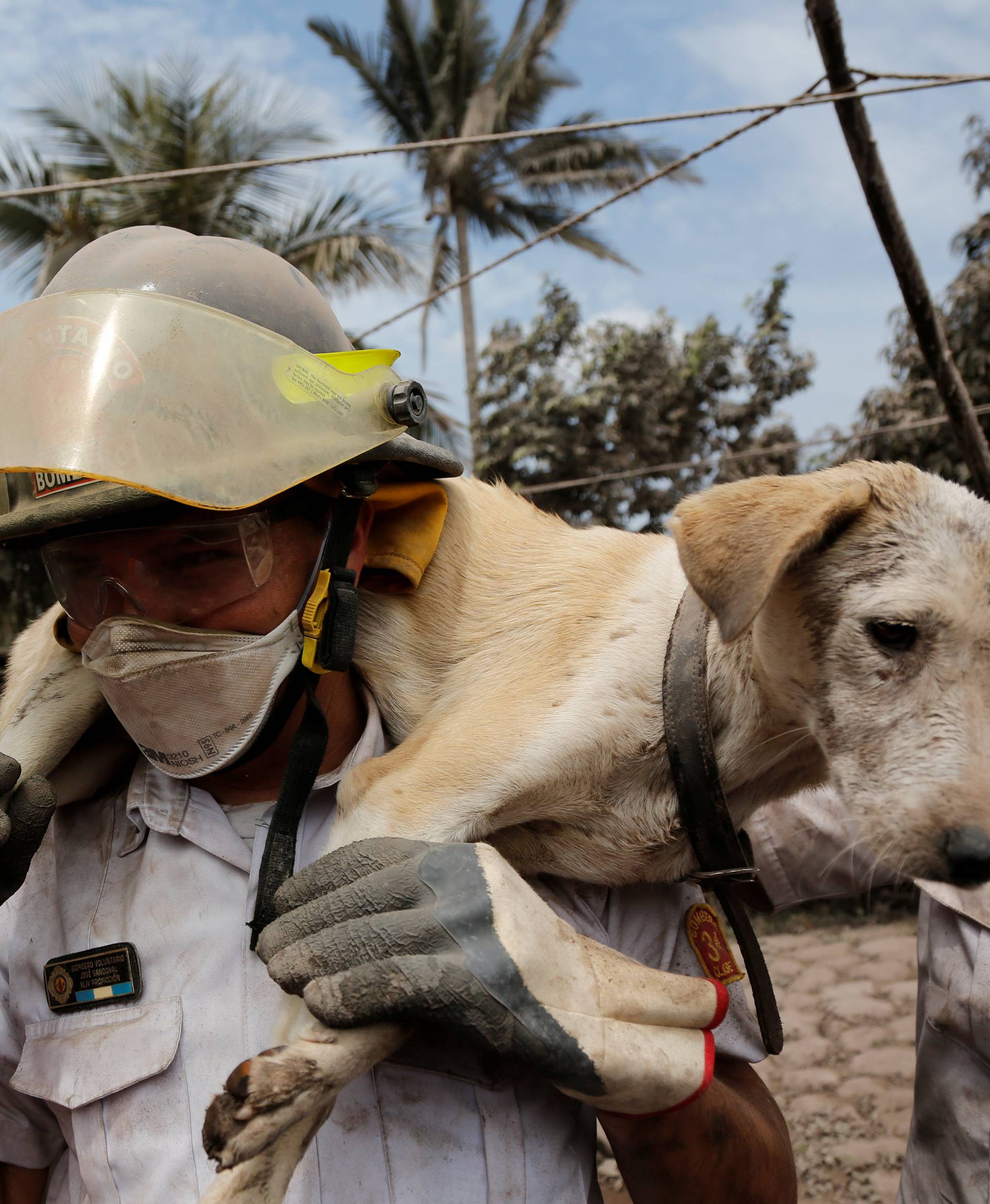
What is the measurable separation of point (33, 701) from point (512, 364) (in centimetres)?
1234

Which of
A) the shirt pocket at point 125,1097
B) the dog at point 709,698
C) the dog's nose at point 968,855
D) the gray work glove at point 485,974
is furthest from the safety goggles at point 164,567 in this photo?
the dog's nose at point 968,855

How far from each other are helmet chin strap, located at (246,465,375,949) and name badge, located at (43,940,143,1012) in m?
0.23

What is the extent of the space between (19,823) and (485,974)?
0.98m

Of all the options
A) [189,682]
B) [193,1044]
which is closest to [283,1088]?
[193,1044]

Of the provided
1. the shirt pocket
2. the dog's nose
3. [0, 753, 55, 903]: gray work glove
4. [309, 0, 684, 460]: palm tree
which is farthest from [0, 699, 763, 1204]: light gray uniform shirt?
[309, 0, 684, 460]: palm tree

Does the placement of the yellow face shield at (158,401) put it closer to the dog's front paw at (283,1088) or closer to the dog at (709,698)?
the dog at (709,698)

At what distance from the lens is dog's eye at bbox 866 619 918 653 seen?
5.71 feet

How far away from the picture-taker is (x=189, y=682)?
73.5 inches

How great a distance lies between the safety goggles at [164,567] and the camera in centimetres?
188

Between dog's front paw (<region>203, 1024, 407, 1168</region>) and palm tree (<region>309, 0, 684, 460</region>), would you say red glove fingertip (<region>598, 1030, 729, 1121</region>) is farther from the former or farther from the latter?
palm tree (<region>309, 0, 684, 460</region>)

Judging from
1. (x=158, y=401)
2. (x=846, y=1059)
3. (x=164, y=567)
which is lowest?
(x=846, y=1059)

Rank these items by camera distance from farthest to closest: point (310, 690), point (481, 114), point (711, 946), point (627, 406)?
1. point (481, 114)
2. point (627, 406)
3. point (711, 946)
4. point (310, 690)

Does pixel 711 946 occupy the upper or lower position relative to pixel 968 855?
lower

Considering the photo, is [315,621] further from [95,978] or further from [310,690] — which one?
[95,978]
